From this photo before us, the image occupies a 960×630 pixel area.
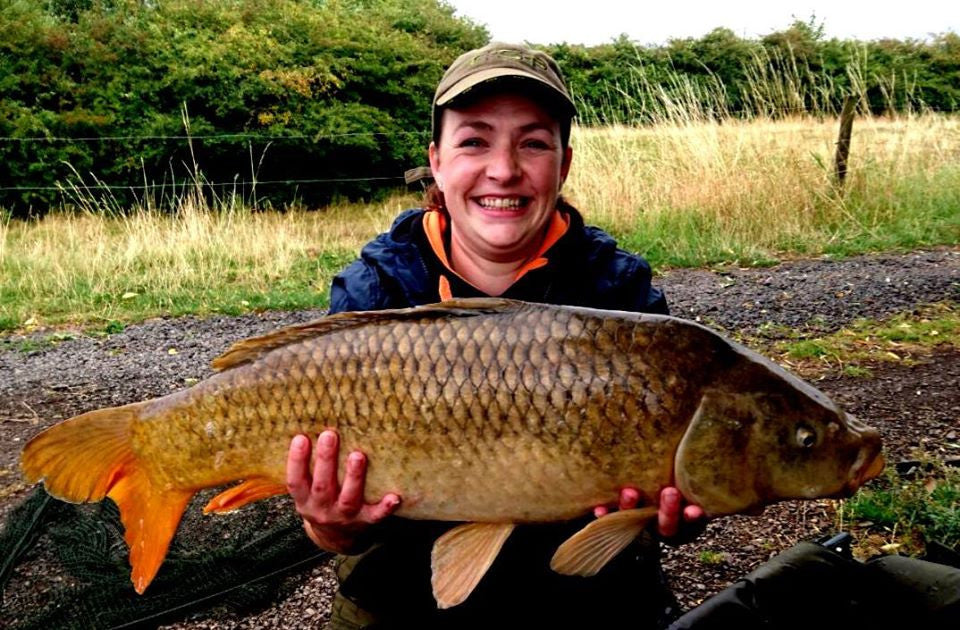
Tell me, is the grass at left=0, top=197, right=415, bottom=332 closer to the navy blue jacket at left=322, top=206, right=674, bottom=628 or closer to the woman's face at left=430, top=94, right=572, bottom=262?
the navy blue jacket at left=322, top=206, right=674, bottom=628

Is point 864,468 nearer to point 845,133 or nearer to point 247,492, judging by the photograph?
point 247,492

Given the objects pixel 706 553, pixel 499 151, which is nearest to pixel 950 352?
pixel 706 553

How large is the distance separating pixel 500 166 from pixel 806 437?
27.0 inches

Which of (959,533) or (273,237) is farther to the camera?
(273,237)

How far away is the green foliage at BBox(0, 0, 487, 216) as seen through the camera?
7879 millimetres

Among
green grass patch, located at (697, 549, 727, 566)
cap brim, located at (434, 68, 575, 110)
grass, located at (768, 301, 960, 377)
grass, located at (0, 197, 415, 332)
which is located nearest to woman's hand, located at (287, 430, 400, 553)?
cap brim, located at (434, 68, 575, 110)

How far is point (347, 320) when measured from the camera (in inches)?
49.0

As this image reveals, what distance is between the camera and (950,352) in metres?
2.90

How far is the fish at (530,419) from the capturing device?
3.76 feet

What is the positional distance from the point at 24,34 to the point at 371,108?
3.65 metres

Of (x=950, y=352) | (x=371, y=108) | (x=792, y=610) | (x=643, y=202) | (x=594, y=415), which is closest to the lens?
(x=594, y=415)

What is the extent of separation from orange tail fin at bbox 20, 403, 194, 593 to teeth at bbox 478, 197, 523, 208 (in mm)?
692

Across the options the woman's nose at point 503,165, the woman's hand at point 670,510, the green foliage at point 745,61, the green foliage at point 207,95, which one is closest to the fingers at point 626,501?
the woman's hand at point 670,510

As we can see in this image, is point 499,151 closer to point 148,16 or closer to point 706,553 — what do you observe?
point 706,553
